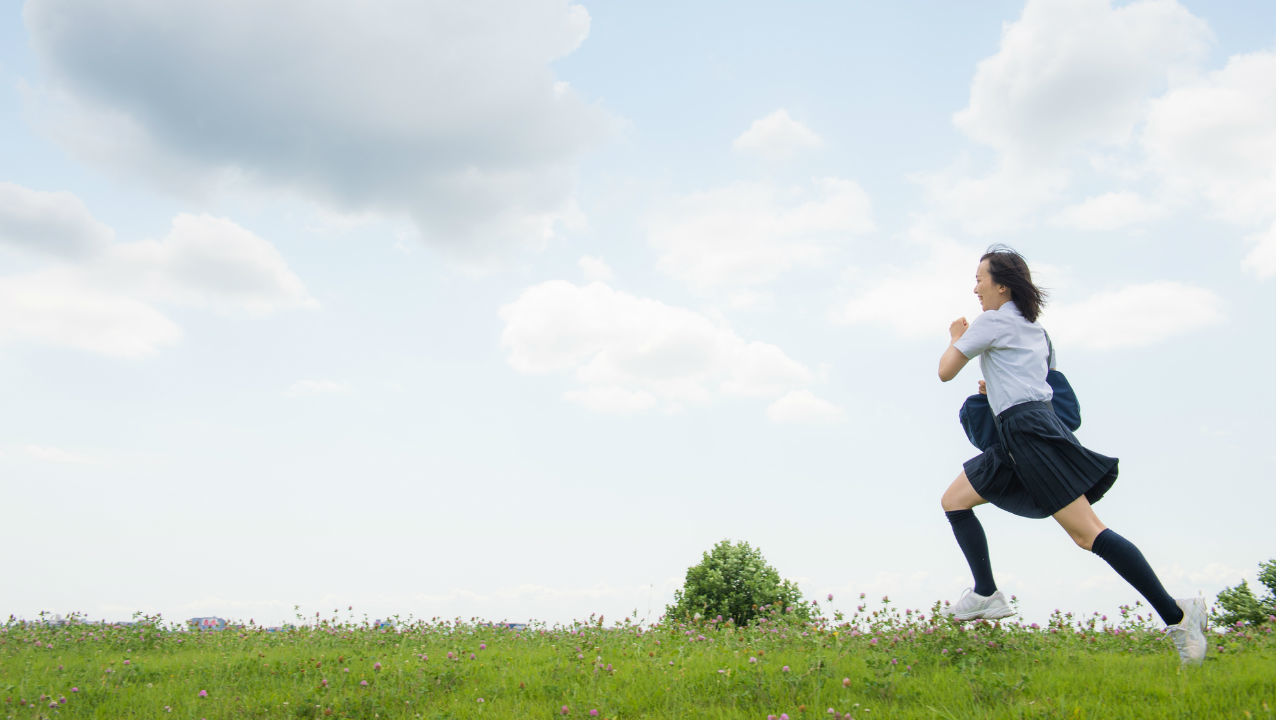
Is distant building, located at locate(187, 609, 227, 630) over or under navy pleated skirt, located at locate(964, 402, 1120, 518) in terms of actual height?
under

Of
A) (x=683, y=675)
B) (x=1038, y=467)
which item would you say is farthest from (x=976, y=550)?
(x=683, y=675)

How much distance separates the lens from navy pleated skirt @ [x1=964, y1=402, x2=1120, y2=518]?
5805 millimetres

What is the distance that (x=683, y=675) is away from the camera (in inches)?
250

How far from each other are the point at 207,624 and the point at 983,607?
10.8m

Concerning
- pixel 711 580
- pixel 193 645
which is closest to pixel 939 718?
pixel 193 645

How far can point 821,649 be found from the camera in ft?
22.9

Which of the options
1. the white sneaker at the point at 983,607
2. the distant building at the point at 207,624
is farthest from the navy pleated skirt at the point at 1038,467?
the distant building at the point at 207,624

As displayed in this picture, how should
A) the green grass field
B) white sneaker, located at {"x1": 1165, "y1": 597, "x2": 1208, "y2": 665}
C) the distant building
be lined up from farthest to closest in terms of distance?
1. the distant building
2. white sneaker, located at {"x1": 1165, "y1": 597, "x2": 1208, "y2": 665}
3. the green grass field

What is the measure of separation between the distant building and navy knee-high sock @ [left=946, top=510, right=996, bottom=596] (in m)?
10.4

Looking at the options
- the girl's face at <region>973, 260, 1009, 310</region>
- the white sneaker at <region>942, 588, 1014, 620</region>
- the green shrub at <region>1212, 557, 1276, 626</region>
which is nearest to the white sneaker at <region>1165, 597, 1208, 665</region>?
the white sneaker at <region>942, 588, 1014, 620</region>

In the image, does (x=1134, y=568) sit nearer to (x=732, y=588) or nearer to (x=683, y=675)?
(x=683, y=675)

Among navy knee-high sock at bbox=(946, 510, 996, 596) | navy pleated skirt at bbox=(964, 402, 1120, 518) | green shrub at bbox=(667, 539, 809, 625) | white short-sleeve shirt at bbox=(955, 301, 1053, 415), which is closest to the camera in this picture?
navy pleated skirt at bbox=(964, 402, 1120, 518)

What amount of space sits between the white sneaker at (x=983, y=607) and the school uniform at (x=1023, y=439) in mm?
713

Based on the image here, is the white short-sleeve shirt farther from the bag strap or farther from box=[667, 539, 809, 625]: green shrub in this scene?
box=[667, 539, 809, 625]: green shrub
